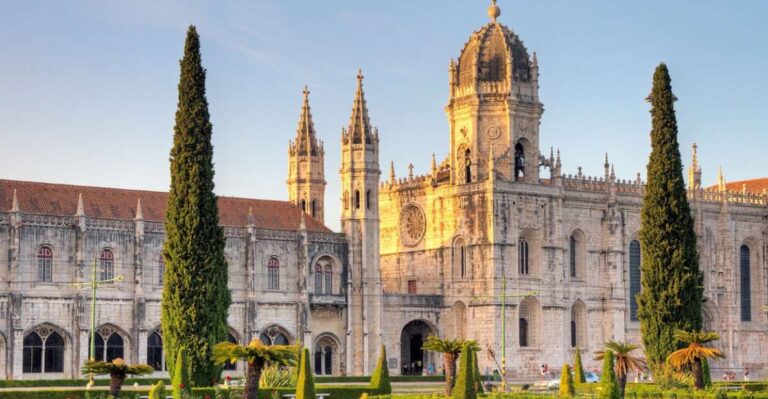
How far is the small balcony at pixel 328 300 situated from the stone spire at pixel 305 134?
1017 cm

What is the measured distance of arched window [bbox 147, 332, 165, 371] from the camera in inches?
3041

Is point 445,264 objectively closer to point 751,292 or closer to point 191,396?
point 751,292

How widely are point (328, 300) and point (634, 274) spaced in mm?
23815

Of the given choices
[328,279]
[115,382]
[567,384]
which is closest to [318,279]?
[328,279]

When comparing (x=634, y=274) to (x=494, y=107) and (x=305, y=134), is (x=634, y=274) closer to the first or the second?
(x=494, y=107)

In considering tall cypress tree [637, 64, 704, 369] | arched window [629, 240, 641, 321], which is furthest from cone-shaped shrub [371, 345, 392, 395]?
arched window [629, 240, 641, 321]

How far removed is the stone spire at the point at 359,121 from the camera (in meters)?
85.6

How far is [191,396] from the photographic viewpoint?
51.3 metres

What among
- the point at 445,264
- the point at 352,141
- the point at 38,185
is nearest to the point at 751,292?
the point at 445,264

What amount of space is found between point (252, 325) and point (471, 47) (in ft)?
78.8

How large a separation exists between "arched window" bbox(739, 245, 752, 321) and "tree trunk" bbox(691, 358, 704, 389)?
43.8 metres

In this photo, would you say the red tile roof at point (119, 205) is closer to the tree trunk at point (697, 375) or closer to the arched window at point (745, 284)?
the tree trunk at point (697, 375)

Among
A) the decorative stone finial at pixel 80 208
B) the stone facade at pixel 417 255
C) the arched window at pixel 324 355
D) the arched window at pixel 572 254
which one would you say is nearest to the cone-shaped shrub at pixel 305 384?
the stone facade at pixel 417 255

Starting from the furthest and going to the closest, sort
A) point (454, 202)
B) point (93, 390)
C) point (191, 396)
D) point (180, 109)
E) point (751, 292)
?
point (751, 292), point (454, 202), point (180, 109), point (93, 390), point (191, 396)
